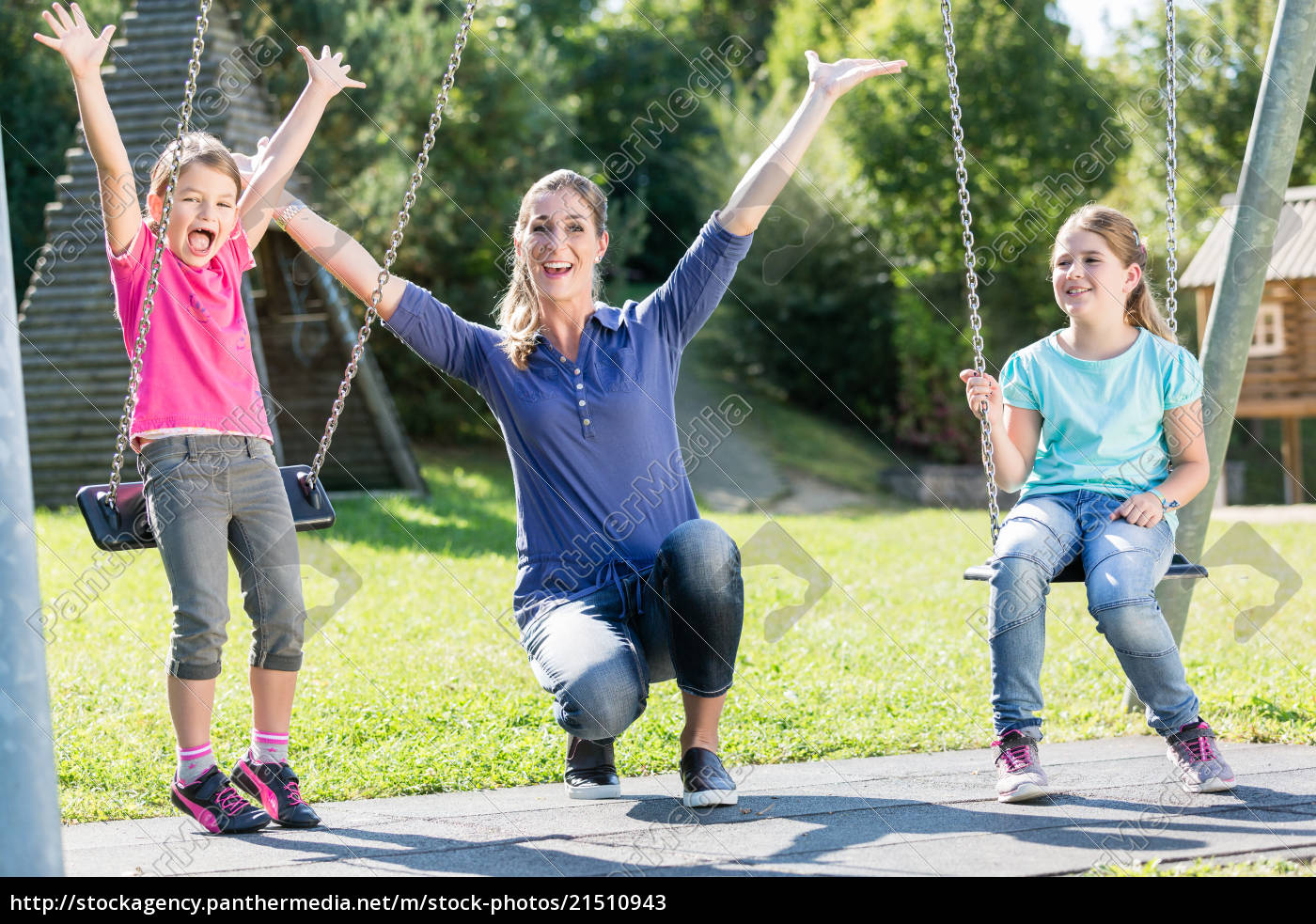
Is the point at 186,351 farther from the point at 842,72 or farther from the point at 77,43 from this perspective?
the point at 842,72

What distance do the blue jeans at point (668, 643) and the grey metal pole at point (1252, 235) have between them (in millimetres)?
1856

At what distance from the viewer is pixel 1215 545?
1138 centimetres

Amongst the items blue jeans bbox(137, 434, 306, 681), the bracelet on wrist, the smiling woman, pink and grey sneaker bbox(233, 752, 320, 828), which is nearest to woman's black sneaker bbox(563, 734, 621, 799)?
the smiling woman

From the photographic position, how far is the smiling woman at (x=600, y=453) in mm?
3301

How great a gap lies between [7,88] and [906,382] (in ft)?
44.5

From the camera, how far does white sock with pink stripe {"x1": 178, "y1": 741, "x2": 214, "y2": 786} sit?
3.30 meters

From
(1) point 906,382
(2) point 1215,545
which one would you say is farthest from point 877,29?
(2) point 1215,545

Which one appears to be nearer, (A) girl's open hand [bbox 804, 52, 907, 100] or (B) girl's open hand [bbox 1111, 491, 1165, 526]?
(B) girl's open hand [bbox 1111, 491, 1165, 526]

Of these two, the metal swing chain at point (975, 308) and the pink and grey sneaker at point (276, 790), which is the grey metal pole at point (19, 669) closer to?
the pink and grey sneaker at point (276, 790)

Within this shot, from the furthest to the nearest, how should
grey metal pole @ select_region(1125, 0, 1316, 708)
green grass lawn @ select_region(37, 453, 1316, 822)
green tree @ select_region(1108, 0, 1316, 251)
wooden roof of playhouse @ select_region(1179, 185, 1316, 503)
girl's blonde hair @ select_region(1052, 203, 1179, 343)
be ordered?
1. green tree @ select_region(1108, 0, 1316, 251)
2. wooden roof of playhouse @ select_region(1179, 185, 1316, 503)
3. grey metal pole @ select_region(1125, 0, 1316, 708)
4. green grass lawn @ select_region(37, 453, 1316, 822)
5. girl's blonde hair @ select_region(1052, 203, 1179, 343)

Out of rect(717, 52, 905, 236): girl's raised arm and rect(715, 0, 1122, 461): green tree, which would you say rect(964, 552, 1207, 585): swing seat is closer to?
rect(717, 52, 905, 236): girl's raised arm

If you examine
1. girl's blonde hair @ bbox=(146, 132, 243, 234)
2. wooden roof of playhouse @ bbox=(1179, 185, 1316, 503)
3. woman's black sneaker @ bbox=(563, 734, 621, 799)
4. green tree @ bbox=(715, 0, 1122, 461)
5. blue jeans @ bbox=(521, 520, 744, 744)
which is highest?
green tree @ bbox=(715, 0, 1122, 461)

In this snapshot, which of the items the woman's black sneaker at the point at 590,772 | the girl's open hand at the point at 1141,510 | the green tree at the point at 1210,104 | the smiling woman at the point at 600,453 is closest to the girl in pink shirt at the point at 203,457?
the smiling woman at the point at 600,453

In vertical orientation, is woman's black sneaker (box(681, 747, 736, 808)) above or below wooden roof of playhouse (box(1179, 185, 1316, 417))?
below
